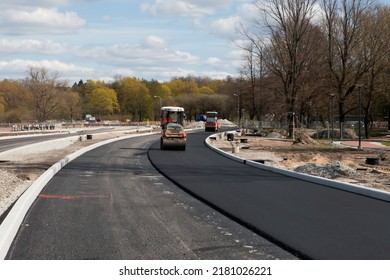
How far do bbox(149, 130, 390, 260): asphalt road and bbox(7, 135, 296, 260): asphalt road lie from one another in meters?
0.46

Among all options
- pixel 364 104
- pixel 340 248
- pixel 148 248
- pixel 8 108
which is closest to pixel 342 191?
pixel 340 248

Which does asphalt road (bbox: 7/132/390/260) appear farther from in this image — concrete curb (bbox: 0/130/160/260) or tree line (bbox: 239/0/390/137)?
tree line (bbox: 239/0/390/137)

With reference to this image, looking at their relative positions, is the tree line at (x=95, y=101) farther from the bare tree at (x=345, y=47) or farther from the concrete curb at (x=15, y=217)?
the concrete curb at (x=15, y=217)

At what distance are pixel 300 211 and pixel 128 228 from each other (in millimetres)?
4197

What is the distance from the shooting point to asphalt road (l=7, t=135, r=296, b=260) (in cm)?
816

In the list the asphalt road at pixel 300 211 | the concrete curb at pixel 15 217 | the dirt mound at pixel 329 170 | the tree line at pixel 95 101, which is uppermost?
the tree line at pixel 95 101

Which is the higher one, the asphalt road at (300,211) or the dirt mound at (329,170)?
the asphalt road at (300,211)

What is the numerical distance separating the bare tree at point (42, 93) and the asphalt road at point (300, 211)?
3703 inches

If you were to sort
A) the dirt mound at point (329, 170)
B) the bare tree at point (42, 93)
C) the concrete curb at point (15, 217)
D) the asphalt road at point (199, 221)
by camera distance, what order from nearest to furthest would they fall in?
1. the asphalt road at point (199, 221)
2. the concrete curb at point (15, 217)
3. the dirt mound at point (329, 170)
4. the bare tree at point (42, 93)

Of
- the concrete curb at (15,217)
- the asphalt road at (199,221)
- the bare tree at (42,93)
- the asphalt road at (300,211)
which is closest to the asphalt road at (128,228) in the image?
the asphalt road at (199,221)

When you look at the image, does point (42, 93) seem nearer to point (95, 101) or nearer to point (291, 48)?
point (95, 101)

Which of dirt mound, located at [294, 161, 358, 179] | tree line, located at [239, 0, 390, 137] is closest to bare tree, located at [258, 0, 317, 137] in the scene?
tree line, located at [239, 0, 390, 137]

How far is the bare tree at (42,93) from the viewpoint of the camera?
108375mm
